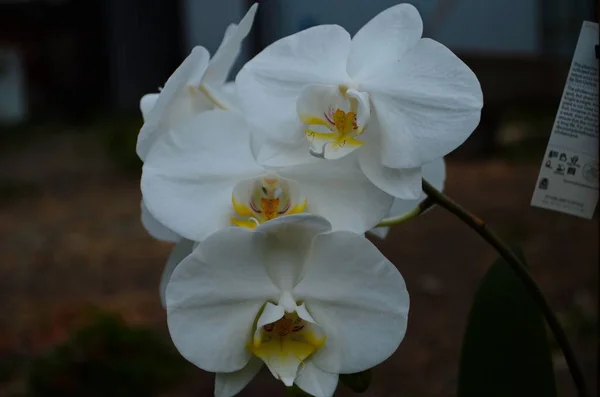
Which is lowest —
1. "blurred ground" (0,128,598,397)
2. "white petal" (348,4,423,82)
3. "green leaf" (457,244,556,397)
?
"blurred ground" (0,128,598,397)

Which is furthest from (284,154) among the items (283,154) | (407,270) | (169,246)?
(169,246)

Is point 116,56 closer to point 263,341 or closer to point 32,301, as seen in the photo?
point 32,301

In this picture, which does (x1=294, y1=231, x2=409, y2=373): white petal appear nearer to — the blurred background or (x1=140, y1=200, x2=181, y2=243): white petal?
(x1=140, y1=200, x2=181, y2=243): white petal

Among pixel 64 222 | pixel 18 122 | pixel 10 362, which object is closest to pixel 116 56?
pixel 18 122

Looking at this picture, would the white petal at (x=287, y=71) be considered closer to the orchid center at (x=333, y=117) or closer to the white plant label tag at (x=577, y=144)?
the orchid center at (x=333, y=117)

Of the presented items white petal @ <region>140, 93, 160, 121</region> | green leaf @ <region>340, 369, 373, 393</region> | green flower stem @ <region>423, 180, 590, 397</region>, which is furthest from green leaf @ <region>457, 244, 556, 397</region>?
white petal @ <region>140, 93, 160, 121</region>

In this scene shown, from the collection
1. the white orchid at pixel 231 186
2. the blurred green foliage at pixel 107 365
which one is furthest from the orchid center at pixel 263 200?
the blurred green foliage at pixel 107 365
